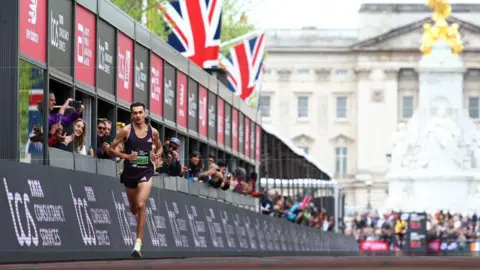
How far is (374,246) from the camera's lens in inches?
3231

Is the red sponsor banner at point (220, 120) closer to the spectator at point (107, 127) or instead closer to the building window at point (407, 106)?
the spectator at point (107, 127)

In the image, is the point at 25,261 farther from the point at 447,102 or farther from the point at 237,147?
the point at 447,102

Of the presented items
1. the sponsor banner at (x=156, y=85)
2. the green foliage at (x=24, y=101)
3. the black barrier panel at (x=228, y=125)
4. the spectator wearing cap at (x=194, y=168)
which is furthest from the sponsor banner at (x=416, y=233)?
the green foliage at (x=24, y=101)

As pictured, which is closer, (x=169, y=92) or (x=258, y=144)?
(x=169, y=92)

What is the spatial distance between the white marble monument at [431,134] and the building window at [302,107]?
6482cm

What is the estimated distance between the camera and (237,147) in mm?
40875

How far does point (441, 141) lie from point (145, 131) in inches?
3031

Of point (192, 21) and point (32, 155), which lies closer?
point (32, 155)

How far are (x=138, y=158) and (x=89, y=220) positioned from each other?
2.79 ft

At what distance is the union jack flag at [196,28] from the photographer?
38.6 m

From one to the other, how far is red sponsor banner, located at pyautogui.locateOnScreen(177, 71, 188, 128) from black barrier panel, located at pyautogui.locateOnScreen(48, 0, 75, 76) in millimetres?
8096

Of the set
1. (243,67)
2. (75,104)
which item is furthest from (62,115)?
(243,67)

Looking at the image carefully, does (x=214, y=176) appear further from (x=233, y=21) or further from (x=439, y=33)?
(x=439, y=33)

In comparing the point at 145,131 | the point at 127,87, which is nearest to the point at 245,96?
the point at 127,87
